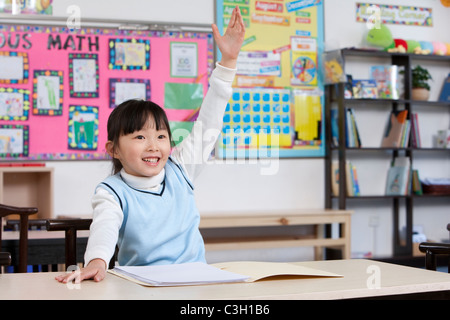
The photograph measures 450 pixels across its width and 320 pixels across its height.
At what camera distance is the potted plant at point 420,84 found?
4914 millimetres

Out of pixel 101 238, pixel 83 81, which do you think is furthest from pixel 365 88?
pixel 101 238

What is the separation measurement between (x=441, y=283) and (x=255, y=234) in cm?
355

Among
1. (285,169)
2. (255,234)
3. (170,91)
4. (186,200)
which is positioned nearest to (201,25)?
(170,91)

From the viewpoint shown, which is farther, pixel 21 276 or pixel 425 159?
pixel 425 159

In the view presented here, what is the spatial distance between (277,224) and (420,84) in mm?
1643

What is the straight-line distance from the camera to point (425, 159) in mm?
5164

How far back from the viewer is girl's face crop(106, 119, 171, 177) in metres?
1.50

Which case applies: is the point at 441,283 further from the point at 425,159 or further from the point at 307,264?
the point at 425,159

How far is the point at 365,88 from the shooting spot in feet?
15.7

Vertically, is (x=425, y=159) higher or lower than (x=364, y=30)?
lower

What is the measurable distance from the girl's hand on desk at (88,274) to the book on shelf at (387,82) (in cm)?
395

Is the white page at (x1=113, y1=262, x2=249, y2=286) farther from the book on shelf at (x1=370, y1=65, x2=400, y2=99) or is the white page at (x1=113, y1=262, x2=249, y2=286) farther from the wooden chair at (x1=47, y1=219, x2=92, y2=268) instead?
the book on shelf at (x1=370, y1=65, x2=400, y2=99)

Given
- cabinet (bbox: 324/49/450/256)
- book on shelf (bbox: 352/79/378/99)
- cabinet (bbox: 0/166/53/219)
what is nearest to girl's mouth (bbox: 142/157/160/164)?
cabinet (bbox: 0/166/53/219)

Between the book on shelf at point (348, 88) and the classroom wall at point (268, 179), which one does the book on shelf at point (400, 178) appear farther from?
the book on shelf at point (348, 88)
